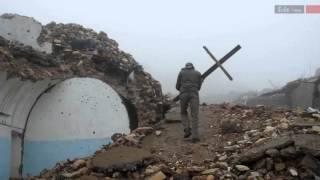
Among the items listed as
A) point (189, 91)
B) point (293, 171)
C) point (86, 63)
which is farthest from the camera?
point (86, 63)

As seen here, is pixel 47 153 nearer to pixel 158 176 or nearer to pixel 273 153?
pixel 158 176

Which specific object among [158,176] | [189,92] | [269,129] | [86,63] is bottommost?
[158,176]

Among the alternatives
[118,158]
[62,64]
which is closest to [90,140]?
[62,64]

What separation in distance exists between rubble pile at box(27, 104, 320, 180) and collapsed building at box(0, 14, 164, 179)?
3.00m

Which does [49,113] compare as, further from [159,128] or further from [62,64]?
[159,128]

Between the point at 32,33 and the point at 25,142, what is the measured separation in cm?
295

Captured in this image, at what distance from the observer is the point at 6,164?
12133 mm

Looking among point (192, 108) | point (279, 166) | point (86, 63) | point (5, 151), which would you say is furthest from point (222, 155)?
point (86, 63)

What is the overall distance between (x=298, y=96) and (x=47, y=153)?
31.7 feet

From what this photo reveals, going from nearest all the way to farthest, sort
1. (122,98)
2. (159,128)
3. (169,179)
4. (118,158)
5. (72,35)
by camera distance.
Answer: (169,179) → (118,158) → (159,128) → (122,98) → (72,35)

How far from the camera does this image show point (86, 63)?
14977 mm

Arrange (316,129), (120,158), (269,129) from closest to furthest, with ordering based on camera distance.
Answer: (120,158)
(316,129)
(269,129)

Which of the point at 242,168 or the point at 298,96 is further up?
the point at 298,96

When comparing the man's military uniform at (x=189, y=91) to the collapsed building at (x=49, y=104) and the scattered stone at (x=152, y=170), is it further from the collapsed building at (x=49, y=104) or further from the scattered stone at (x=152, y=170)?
the collapsed building at (x=49, y=104)
